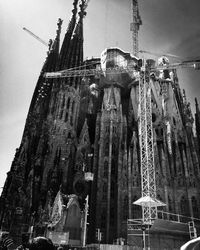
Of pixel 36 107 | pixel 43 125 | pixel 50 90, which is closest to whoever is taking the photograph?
pixel 43 125

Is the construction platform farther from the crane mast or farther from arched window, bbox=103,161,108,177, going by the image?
arched window, bbox=103,161,108,177

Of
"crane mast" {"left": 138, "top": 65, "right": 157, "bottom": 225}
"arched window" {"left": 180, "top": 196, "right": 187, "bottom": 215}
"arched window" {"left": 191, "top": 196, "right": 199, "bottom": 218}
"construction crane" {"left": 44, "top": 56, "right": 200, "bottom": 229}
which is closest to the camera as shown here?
"construction crane" {"left": 44, "top": 56, "right": 200, "bottom": 229}

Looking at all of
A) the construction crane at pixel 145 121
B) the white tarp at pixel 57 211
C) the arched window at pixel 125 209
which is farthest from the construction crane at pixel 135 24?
the white tarp at pixel 57 211

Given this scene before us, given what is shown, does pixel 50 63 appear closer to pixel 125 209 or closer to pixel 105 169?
pixel 105 169

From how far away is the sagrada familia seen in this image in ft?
105

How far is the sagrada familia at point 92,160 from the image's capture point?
105 feet

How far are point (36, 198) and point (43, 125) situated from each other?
12368 millimetres

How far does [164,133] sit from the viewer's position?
4422cm

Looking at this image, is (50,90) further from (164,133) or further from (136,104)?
(164,133)

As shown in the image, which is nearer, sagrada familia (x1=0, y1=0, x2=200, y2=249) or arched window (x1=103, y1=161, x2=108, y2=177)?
sagrada familia (x1=0, y1=0, x2=200, y2=249)

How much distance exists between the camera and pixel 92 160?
1550 inches

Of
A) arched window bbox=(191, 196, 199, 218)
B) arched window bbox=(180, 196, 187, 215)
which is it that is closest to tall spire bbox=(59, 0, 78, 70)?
arched window bbox=(180, 196, 187, 215)

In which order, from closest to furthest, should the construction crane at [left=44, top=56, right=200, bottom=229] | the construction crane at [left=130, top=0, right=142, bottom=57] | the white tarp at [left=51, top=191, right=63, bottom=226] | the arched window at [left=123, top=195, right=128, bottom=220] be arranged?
the white tarp at [left=51, top=191, right=63, bottom=226] < the construction crane at [left=44, top=56, right=200, bottom=229] < the arched window at [left=123, top=195, right=128, bottom=220] < the construction crane at [left=130, top=0, right=142, bottom=57]

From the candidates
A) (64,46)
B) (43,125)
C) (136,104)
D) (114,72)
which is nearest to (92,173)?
(43,125)
